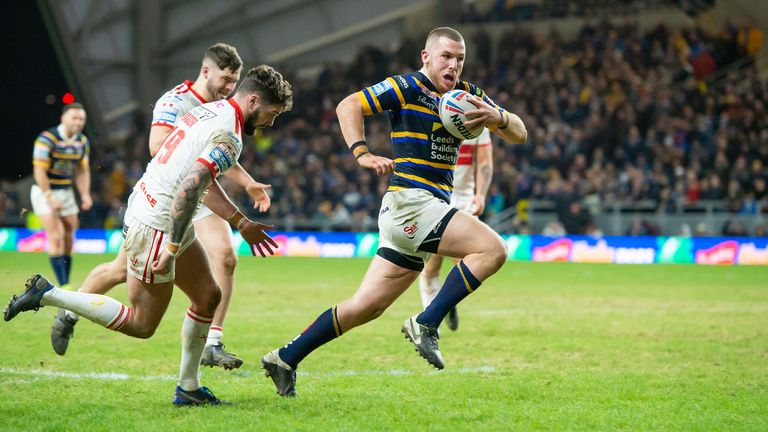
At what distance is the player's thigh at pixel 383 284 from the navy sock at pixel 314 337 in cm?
20

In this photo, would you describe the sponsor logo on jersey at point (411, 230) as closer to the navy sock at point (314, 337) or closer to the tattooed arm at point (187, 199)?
the navy sock at point (314, 337)

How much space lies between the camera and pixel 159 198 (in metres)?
5.50

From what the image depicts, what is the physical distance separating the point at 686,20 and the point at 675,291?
17584 millimetres

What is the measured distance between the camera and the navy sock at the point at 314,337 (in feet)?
19.5

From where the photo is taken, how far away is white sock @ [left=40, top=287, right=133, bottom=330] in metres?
5.67

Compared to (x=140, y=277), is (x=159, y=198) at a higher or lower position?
higher

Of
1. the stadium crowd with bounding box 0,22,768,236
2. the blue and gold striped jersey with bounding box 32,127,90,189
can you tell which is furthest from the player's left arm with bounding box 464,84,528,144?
the stadium crowd with bounding box 0,22,768,236

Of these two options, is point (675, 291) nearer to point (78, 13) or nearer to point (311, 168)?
point (311, 168)

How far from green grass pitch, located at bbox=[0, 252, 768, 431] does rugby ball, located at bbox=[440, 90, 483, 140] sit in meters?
1.73

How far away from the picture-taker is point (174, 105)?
7105 millimetres

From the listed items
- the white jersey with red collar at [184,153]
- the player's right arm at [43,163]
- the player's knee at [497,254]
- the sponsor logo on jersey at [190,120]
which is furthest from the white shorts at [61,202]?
the player's knee at [497,254]

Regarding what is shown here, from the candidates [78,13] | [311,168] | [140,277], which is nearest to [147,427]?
[140,277]

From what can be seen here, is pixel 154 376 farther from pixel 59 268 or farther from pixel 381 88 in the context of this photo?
pixel 59 268

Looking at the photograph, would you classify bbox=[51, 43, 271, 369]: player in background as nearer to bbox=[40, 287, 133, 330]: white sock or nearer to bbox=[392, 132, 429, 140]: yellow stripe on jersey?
bbox=[392, 132, 429, 140]: yellow stripe on jersey
